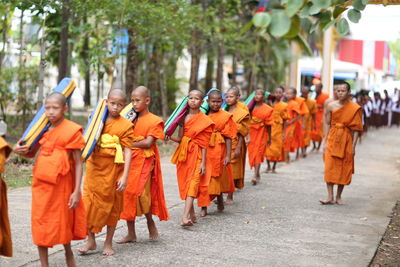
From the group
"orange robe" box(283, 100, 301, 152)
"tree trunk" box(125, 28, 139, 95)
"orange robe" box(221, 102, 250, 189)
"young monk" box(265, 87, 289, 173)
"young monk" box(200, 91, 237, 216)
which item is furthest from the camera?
"tree trunk" box(125, 28, 139, 95)

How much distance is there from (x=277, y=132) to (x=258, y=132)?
1912mm

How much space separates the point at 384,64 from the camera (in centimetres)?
7994

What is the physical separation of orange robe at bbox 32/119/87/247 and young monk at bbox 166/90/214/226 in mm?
2507

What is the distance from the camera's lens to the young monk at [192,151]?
25.2 ft

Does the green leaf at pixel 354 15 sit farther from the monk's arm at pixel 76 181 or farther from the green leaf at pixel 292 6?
the monk's arm at pixel 76 181

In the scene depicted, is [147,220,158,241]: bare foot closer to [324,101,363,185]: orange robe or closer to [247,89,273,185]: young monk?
[324,101,363,185]: orange robe

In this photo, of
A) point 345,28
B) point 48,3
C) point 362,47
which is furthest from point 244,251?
point 362,47

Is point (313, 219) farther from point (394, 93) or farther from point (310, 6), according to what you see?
point (394, 93)

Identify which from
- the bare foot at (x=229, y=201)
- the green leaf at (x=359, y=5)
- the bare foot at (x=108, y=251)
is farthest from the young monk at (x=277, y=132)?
the green leaf at (x=359, y=5)

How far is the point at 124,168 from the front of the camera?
611 cm

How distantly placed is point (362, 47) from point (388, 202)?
6568 centimetres

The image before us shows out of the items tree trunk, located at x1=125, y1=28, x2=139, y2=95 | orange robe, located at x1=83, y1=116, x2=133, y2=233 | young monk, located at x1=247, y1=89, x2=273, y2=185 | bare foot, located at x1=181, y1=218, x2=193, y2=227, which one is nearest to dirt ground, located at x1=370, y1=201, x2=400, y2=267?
bare foot, located at x1=181, y1=218, x2=193, y2=227

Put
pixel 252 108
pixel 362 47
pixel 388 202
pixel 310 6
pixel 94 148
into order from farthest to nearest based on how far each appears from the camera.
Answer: pixel 362 47
pixel 252 108
pixel 388 202
pixel 94 148
pixel 310 6

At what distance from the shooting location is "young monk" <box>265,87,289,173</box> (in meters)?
13.0
